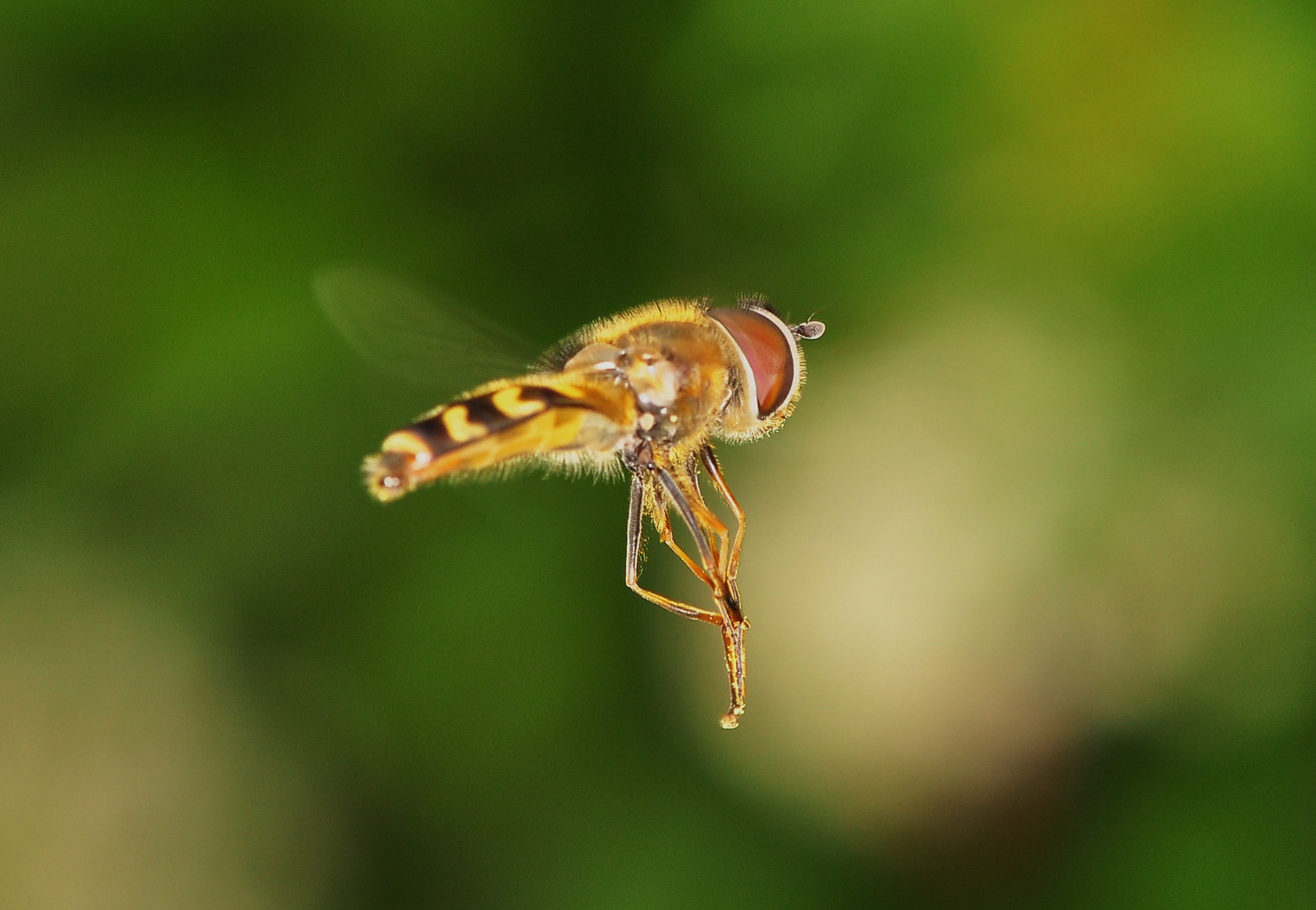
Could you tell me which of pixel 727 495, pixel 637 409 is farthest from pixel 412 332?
pixel 727 495

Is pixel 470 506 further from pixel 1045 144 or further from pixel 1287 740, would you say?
pixel 1287 740

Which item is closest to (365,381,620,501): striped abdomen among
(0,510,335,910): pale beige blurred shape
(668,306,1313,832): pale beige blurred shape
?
(668,306,1313,832): pale beige blurred shape

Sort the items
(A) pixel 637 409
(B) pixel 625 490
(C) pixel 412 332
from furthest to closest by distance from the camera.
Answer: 1. (B) pixel 625 490
2. (C) pixel 412 332
3. (A) pixel 637 409

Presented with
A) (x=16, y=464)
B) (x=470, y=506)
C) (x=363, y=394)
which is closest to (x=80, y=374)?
(x=16, y=464)

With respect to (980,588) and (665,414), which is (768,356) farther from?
(980,588)

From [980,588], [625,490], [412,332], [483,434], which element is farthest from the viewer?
[625,490]

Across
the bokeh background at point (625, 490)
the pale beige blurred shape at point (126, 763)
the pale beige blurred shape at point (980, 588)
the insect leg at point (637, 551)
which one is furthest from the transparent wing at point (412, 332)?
the pale beige blurred shape at point (126, 763)
